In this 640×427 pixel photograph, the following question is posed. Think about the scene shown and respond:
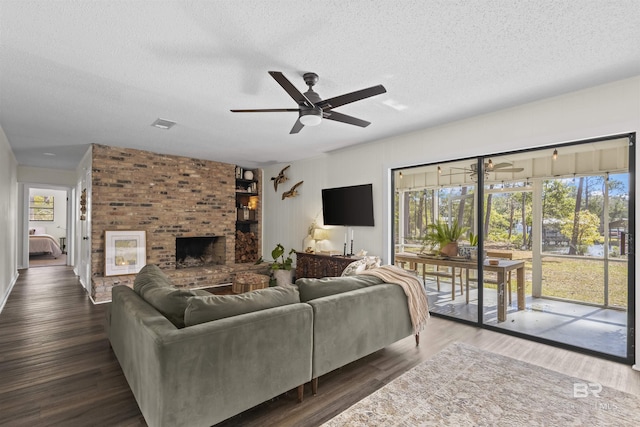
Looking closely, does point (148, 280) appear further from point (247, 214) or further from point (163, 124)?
point (247, 214)

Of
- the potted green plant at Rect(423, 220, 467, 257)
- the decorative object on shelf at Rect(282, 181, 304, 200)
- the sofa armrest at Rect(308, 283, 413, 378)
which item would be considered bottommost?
the sofa armrest at Rect(308, 283, 413, 378)

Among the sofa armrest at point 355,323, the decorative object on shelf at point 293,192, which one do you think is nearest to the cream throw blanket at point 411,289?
the sofa armrest at point 355,323

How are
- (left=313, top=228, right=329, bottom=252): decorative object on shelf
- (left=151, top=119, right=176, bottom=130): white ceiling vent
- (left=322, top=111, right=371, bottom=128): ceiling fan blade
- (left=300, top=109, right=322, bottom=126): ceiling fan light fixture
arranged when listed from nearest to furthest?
(left=300, top=109, right=322, bottom=126): ceiling fan light fixture
(left=322, top=111, right=371, bottom=128): ceiling fan blade
(left=151, top=119, right=176, bottom=130): white ceiling vent
(left=313, top=228, right=329, bottom=252): decorative object on shelf

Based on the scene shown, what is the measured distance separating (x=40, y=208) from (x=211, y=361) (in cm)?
1262

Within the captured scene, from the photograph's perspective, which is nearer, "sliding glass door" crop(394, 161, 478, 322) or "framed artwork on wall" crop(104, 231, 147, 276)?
"sliding glass door" crop(394, 161, 478, 322)

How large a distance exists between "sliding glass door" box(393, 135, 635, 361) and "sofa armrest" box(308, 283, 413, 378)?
1.45 metres

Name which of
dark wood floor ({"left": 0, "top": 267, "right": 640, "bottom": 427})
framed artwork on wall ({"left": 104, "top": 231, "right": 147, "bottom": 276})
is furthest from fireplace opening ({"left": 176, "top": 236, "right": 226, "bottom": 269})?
dark wood floor ({"left": 0, "top": 267, "right": 640, "bottom": 427})

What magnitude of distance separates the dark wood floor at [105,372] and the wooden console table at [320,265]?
155 centimetres

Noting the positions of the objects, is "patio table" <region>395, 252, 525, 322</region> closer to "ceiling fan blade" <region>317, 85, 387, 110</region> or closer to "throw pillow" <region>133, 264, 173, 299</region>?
"ceiling fan blade" <region>317, 85, 387, 110</region>

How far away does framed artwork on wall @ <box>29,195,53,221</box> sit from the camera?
10.7m

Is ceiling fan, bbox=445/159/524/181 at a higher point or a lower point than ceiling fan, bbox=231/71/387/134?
lower

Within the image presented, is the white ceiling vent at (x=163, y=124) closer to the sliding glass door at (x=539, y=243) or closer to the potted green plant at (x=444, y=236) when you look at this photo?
the sliding glass door at (x=539, y=243)

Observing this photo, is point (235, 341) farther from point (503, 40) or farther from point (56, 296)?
point (56, 296)

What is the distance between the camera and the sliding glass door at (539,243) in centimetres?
301
